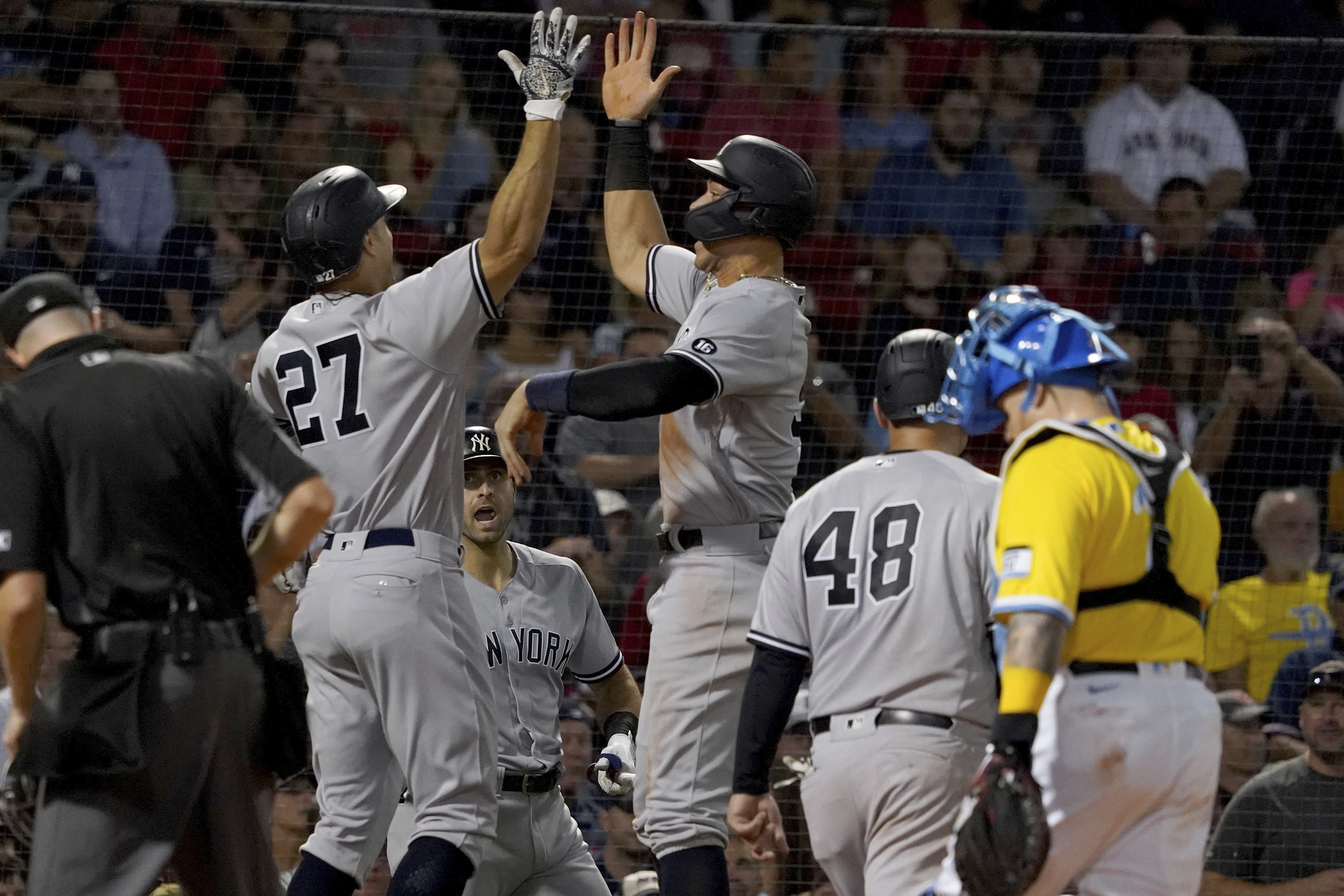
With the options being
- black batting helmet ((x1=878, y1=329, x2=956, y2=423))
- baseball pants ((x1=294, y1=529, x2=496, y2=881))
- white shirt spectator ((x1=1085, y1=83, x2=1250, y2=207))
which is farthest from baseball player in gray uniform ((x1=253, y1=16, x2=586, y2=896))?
white shirt spectator ((x1=1085, y1=83, x2=1250, y2=207))

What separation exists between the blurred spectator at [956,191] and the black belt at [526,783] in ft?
13.2

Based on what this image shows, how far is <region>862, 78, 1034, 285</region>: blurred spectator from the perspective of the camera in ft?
25.6

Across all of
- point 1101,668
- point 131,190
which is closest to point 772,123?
point 131,190

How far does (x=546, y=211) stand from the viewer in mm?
3867

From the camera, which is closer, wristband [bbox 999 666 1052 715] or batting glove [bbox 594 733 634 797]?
wristband [bbox 999 666 1052 715]

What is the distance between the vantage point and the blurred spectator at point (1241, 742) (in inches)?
234

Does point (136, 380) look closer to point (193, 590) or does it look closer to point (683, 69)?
point (193, 590)

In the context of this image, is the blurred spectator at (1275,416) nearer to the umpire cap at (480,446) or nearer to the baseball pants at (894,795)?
the umpire cap at (480,446)

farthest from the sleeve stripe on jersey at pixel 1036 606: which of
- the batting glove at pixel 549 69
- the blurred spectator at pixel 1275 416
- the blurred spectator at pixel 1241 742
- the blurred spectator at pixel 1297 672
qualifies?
the blurred spectator at pixel 1275 416

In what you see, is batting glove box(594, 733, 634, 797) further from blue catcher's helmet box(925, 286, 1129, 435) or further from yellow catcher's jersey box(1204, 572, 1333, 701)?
yellow catcher's jersey box(1204, 572, 1333, 701)

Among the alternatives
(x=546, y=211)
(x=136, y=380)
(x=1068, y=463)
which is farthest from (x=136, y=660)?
(x=1068, y=463)

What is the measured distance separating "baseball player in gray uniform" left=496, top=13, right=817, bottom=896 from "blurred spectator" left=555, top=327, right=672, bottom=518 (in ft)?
8.21

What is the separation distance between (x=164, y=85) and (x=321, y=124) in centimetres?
74

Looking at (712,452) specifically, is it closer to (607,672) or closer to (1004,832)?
(607,672)
